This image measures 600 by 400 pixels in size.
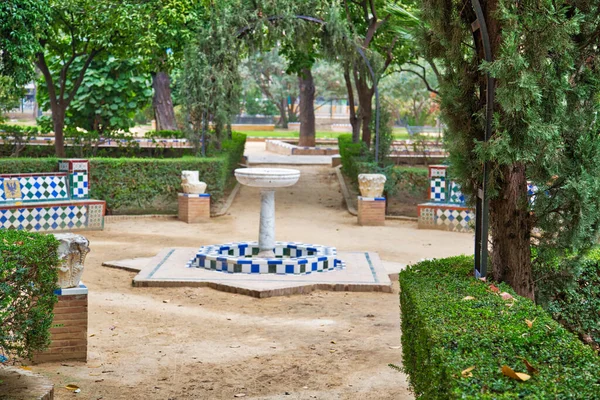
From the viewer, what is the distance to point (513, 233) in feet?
19.4

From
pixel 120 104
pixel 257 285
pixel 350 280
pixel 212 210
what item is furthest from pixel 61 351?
pixel 120 104

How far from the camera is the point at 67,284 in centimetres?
664

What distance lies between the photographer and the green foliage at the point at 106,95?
24516 mm

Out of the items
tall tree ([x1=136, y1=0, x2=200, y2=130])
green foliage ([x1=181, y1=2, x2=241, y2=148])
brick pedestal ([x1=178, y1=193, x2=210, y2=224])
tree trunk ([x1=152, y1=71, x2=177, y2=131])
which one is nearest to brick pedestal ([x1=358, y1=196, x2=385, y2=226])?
brick pedestal ([x1=178, y1=193, x2=210, y2=224])

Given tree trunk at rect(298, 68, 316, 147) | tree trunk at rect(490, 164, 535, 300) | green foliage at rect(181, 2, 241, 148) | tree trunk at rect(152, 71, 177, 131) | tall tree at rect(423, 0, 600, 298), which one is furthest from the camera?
tree trunk at rect(298, 68, 316, 147)

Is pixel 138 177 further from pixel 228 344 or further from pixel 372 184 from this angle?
pixel 228 344

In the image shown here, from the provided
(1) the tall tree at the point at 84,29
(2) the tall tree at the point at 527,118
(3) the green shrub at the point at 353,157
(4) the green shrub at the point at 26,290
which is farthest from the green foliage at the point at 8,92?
(2) the tall tree at the point at 527,118

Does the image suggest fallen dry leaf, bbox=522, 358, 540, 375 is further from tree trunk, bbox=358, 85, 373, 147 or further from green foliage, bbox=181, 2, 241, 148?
tree trunk, bbox=358, 85, 373, 147

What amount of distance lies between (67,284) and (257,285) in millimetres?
3468

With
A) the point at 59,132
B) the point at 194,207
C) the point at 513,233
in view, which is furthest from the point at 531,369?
the point at 59,132

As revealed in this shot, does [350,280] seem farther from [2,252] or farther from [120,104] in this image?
[120,104]

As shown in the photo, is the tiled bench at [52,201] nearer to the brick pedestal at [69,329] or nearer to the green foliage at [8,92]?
the green foliage at [8,92]

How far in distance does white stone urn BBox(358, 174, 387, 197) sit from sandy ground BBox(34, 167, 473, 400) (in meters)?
2.84

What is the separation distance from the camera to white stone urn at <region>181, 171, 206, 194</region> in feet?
51.4
